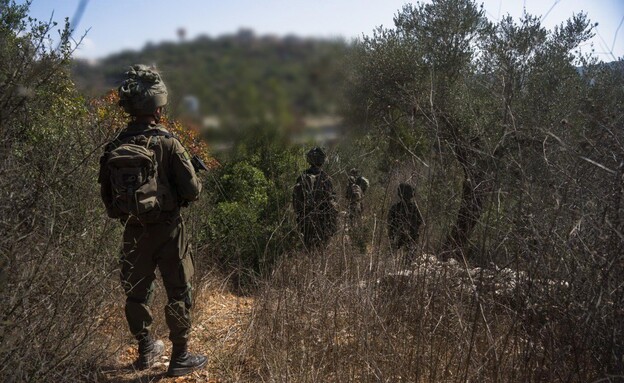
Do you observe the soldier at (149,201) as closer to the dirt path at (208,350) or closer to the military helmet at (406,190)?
the dirt path at (208,350)

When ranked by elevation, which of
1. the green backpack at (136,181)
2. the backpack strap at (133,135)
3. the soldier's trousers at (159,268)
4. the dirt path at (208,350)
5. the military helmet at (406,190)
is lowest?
the dirt path at (208,350)

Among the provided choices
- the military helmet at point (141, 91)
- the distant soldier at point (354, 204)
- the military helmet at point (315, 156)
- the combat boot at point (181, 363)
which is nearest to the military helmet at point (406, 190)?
the distant soldier at point (354, 204)

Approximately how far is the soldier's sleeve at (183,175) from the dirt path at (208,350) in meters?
1.09

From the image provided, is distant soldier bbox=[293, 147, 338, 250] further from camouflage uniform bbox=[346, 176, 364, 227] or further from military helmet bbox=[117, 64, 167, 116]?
military helmet bbox=[117, 64, 167, 116]

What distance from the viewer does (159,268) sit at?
12.0 feet

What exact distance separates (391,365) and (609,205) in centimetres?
129

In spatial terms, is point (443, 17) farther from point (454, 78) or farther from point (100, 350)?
point (100, 350)

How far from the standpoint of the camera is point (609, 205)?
2.60 metres

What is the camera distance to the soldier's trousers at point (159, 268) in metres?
3.57

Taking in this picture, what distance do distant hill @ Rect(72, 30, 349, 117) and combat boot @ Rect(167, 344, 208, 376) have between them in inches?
87.4

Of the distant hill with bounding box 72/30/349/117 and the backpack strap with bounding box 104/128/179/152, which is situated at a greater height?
the distant hill with bounding box 72/30/349/117

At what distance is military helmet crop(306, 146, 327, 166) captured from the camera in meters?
6.30

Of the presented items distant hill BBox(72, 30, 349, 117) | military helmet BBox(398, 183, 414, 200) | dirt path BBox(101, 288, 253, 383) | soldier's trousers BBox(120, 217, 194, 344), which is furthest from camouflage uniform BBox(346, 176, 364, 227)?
distant hill BBox(72, 30, 349, 117)

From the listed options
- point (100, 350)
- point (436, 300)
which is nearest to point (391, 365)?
point (436, 300)
